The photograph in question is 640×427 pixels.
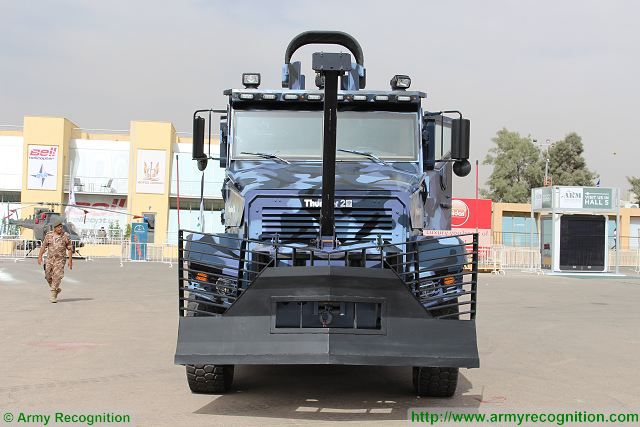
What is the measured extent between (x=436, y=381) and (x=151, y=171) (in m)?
49.8

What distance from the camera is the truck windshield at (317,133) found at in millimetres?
8625

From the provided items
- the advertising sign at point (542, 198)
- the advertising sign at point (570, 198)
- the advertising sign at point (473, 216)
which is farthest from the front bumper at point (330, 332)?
the advertising sign at point (473, 216)

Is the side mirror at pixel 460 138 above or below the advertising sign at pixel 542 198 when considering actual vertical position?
below

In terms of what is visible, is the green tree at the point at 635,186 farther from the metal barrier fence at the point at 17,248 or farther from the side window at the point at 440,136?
the side window at the point at 440,136

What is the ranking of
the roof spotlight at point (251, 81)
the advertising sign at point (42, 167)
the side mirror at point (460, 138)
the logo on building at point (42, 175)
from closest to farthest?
the side mirror at point (460, 138) → the roof spotlight at point (251, 81) → the advertising sign at point (42, 167) → the logo on building at point (42, 175)

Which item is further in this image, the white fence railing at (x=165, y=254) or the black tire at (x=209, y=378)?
the white fence railing at (x=165, y=254)

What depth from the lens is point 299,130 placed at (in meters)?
8.72

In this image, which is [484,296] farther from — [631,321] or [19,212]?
[19,212]

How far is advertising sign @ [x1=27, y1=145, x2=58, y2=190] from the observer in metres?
54.3

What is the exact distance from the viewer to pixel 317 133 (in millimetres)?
8695

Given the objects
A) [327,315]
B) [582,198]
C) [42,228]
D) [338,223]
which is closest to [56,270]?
[338,223]

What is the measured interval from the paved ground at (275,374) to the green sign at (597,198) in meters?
19.1

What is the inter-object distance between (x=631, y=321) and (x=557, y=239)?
777 inches

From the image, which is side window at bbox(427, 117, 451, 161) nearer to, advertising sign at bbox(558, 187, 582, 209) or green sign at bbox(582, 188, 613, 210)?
advertising sign at bbox(558, 187, 582, 209)
